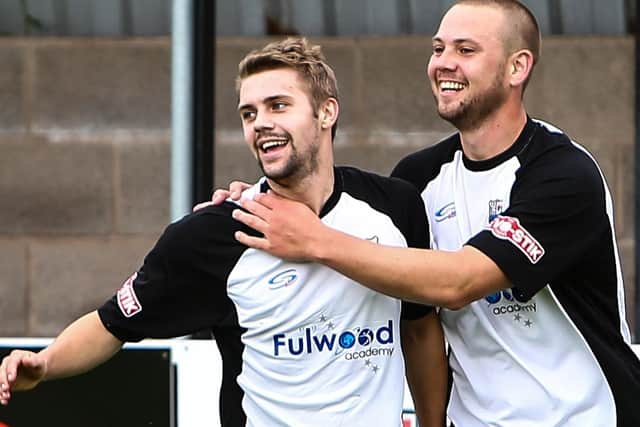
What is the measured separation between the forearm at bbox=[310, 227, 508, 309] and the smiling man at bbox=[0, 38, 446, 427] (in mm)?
130

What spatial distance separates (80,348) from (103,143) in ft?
12.6

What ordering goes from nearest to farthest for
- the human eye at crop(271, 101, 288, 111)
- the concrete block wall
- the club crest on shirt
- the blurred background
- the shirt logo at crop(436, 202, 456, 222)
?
1. the human eye at crop(271, 101, 288, 111)
2. the club crest on shirt
3. the shirt logo at crop(436, 202, 456, 222)
4. the blurred background
5. the concrete block wall

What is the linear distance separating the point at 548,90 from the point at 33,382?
4.11 meters

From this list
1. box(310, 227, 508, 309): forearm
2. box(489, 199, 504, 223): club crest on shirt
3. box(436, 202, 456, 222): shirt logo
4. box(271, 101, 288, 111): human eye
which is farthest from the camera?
box(436, 202, 456, 222): shirt logo

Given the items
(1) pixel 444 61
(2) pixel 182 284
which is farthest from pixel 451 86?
(2) pixel 182 284

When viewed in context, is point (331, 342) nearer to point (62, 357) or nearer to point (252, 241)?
point (252, 241)

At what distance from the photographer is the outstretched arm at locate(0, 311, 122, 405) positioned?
11.8 feet

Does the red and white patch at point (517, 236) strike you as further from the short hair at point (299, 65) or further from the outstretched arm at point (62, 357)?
the outstretched arm at point (62, 357)

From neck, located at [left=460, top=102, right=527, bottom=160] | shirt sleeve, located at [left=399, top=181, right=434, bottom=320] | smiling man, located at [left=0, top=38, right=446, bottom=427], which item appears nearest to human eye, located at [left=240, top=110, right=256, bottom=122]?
smiling man, located at [left=0, top=38, right=446, bottom=427]

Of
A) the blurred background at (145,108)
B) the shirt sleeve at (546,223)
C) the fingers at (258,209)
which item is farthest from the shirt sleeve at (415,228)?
the blurred background at (145,108)

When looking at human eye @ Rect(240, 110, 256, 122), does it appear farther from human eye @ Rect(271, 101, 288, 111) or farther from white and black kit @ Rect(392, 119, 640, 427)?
white and black kit @ Rect(392, 119, 640, 427)

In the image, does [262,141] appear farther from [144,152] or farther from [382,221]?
[144,152]

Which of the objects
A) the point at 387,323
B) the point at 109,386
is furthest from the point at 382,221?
the point at 109,386

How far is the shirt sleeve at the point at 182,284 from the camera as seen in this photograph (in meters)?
3.66
